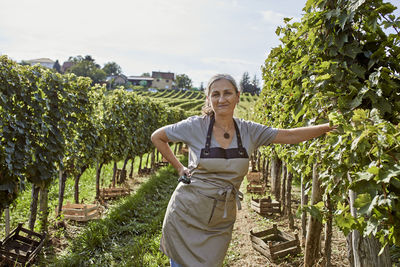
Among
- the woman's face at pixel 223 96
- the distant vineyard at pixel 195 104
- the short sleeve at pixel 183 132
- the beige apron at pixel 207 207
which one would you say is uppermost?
the distant vineyard at pixel 195 104

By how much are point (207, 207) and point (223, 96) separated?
893 mm

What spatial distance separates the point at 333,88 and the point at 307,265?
301 centimetres

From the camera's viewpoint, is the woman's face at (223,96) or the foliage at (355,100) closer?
the foliage at (355,100)

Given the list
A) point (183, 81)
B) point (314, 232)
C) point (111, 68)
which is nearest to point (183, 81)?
point (183, 81)

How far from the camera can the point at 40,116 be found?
21.5ft

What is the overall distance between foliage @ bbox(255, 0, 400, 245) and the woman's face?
2.54ft

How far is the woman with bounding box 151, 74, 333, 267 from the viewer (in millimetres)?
2479

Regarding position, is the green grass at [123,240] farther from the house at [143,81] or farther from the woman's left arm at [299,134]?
the house at [143,81]

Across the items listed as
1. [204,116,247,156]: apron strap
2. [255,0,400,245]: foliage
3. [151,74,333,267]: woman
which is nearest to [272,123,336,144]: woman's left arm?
[151,74,333,267]: woman

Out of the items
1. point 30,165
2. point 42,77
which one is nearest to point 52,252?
point 30,165

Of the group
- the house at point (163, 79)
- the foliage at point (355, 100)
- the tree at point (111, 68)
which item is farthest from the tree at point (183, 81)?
the foliage at point (355, 100)

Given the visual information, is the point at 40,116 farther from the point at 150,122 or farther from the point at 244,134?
the point at 150,122

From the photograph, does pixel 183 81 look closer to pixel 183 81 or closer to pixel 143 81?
pixel 183 81

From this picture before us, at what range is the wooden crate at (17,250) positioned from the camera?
218 inches
